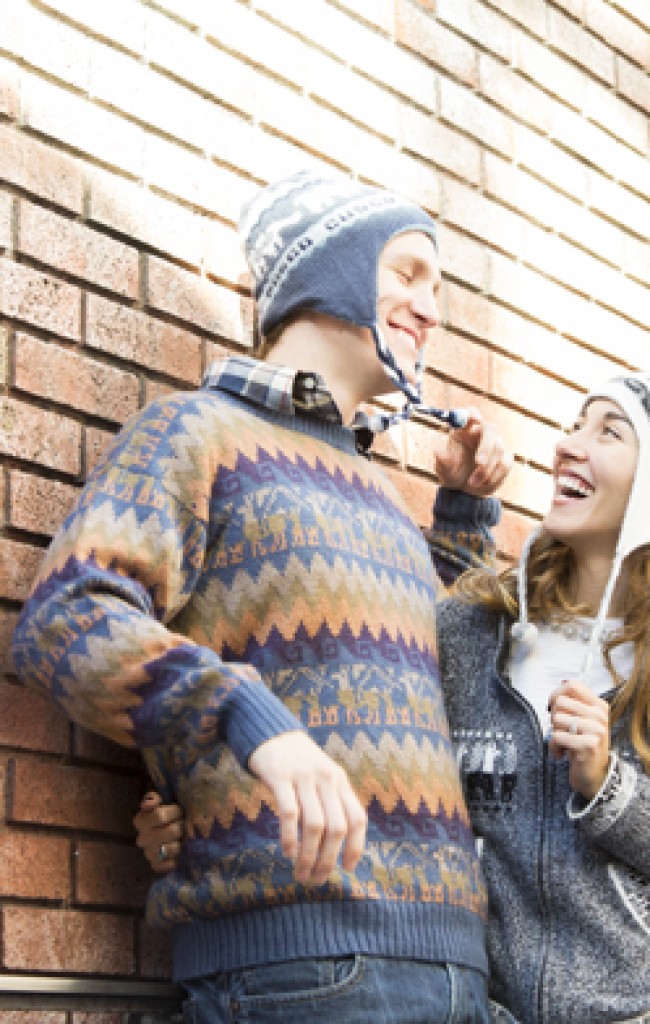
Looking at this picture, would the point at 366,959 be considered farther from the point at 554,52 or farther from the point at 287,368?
the point at 554,52

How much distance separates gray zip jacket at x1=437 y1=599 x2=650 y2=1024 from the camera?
8.70 feet

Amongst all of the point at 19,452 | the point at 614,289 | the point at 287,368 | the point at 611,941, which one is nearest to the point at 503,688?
the point at 611,941

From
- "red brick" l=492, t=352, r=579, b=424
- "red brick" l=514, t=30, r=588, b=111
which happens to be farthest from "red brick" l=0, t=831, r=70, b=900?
"red brick" l=514, t=30, r=588, b=111

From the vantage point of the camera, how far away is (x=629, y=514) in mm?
2982

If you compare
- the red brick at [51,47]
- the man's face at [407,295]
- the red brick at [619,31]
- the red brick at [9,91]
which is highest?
the red brick at [619,31]

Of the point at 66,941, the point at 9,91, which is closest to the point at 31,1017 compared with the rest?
the point at 66,941

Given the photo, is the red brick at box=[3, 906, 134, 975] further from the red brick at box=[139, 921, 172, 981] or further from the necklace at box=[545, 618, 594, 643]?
the necklace at box=[545, 618, 594, 643]

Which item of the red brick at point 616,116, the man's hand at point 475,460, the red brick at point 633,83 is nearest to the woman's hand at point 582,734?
the man's hand at point 475,460

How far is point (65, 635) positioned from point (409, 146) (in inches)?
70.1

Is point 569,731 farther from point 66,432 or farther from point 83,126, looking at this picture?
point 83,126

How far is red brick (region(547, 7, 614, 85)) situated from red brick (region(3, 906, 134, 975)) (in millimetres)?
2443

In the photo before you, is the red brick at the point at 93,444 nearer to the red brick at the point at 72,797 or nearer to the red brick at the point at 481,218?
the red brick at the point at 72,797

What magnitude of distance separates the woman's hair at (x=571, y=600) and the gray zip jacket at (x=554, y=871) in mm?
40

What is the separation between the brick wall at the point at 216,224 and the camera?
262 cm
